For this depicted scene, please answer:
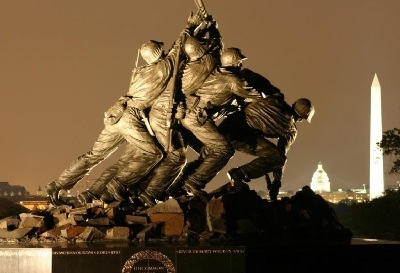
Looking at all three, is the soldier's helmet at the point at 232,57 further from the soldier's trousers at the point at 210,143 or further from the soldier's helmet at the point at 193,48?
the soldier's trousers at the point at 210,143

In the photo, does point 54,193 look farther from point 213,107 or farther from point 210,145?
point 213,107

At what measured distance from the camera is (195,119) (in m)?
22.0

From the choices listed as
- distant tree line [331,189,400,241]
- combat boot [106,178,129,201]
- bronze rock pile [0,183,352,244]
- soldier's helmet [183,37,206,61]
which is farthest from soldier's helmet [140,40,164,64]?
distant tree line [331,189,400,241]

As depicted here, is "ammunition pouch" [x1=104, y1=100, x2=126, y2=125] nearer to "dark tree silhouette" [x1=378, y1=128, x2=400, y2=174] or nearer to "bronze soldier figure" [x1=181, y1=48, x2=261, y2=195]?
"bronze soldier figure" [x1=181, y1=48, x2=261, y2=195]

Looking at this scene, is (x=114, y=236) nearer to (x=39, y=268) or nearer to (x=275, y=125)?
(x=39, y=268)

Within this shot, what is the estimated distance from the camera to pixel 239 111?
22.6 meters

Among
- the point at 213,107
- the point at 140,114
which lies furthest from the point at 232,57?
the point at 140,114

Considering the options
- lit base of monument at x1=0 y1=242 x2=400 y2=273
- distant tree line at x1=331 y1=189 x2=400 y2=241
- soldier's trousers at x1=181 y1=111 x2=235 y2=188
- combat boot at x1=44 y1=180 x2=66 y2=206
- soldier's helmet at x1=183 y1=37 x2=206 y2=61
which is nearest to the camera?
lit base of monument at x1=0 y1=242 x2=400 y2=273

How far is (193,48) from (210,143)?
63.8 inches

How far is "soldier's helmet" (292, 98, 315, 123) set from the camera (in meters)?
22.6

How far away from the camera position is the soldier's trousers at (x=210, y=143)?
2195 centimetres

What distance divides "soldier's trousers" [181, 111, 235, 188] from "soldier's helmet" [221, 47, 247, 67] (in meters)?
1.03

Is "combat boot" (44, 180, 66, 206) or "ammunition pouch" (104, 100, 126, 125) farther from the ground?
"ammunition pouch" (104, 100, 126, 125)

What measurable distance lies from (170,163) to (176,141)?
1.34 ft
